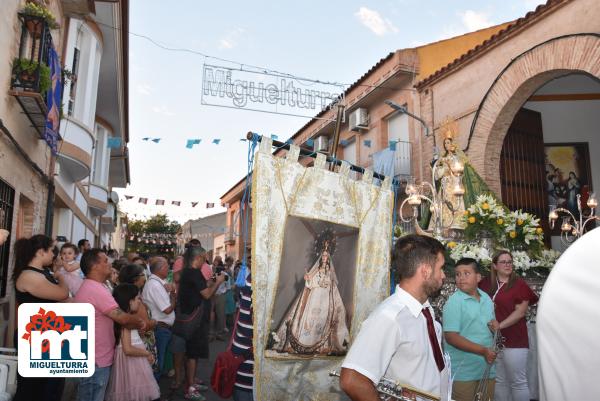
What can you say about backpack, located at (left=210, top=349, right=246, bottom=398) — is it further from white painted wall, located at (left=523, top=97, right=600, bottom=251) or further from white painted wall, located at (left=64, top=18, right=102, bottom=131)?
white painted wall, located at (left=523, top=97, right=600, bottom=251)

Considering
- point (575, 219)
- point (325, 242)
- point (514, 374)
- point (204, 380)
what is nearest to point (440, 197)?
point (514, 374)

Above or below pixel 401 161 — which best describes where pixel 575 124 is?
above

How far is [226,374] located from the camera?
3.30m

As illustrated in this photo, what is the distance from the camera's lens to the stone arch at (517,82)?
327 inches

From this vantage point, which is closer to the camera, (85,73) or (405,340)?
(405,340)

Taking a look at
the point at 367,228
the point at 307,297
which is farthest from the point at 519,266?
the point at 307,297

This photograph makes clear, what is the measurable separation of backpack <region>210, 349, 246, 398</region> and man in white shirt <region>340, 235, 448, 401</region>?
150 centimetres

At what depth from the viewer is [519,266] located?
5340 millimetres

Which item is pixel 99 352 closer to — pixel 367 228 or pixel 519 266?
pixel 367 228

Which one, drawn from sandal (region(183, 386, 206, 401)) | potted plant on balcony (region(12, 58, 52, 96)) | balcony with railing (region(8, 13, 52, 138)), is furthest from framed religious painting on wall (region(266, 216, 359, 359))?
potted plant on balcony (region(12, 58, 52, 96))

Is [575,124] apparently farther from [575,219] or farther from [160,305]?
[160,305]

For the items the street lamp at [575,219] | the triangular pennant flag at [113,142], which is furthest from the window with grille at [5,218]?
the triangular pennant flag at [113,142]

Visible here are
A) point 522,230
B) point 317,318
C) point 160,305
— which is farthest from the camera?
point 522,230

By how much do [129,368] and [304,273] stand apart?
193 centimetres
